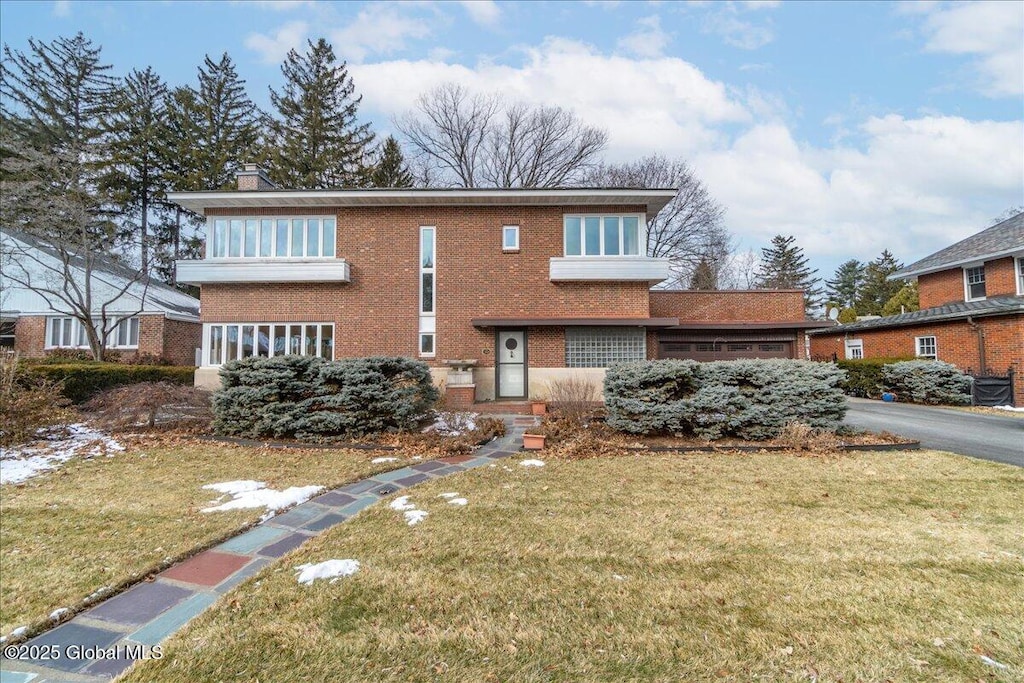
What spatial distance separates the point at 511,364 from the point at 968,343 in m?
16.9

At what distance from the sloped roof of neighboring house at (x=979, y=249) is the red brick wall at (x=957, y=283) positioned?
17.0 inches

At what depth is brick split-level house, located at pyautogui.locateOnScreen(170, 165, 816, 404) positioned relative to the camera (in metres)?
13.4

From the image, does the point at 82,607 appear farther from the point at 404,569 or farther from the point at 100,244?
the point at 100,244

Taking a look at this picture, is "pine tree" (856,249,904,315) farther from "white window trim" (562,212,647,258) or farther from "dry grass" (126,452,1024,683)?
"dry grass" (126,452,1024,683)

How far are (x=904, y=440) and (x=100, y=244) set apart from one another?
2687 centimetres

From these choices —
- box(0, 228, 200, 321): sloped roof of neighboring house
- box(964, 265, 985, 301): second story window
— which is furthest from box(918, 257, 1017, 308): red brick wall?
box(0, 228, 200, 321): sloped roof of neighboring house

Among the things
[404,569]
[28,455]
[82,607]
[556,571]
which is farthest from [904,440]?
[28,455]

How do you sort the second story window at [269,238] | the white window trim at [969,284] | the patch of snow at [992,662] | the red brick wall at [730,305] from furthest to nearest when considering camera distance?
the white window trim at [969,284] → the red brick wall at [730,305] → the second story window at [269,238] → the patch of snow at [992,662]

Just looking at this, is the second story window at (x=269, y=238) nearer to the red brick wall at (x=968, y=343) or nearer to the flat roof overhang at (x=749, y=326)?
the flat roof overhang at (x=749, y=326)

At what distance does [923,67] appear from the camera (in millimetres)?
10523

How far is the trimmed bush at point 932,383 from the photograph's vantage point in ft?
45.6

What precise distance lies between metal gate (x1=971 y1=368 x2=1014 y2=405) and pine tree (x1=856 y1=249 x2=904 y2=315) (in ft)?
101

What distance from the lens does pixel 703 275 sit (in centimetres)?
2812

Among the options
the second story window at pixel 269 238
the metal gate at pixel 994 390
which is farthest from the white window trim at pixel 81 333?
the metal gate at pixel 994 390
